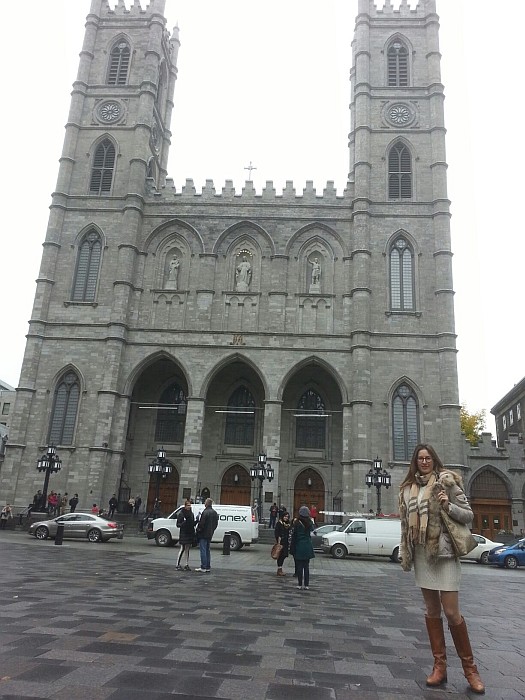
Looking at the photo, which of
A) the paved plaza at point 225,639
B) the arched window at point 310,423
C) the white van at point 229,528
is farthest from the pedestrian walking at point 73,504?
the paved plaza at point 225,639

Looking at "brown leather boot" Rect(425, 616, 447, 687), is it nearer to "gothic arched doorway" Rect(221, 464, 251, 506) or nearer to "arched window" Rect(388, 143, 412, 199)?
"gothic arched doorway" Rect(221, 464, 251, 506)

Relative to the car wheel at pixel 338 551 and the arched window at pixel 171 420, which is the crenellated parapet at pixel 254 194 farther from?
the car wheel at pixel 338 551

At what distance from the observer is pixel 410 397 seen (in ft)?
99.7

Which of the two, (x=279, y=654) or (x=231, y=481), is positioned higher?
(x=231, y=481)

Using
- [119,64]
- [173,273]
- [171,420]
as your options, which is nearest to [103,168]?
[119,64]

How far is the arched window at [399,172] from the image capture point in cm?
3441

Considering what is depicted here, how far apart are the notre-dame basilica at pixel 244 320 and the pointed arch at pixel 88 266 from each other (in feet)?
0.33

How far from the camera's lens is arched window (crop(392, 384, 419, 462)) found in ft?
96.8

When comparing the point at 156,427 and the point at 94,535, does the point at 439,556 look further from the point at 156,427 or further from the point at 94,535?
the point at 156,427

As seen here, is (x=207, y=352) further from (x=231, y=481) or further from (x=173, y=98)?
(x=173, y=98)

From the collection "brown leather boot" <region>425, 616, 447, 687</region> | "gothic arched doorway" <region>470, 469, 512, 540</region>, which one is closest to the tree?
"gothic arched doorway" <region>470, 469, 512, 540</region>

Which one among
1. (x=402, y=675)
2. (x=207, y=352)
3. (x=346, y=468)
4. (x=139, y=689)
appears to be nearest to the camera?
(x=139, y=689)

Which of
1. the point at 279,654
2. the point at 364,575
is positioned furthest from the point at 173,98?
the point at 279,654

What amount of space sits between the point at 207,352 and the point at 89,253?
9832 mm
